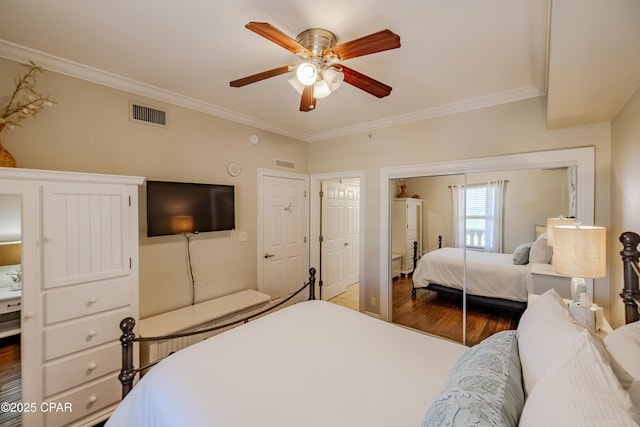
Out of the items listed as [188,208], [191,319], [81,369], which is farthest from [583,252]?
[81,369]

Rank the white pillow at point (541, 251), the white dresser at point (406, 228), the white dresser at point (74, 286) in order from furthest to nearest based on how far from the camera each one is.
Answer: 1. the white dresser at point (406, 228)
2. the white pillow at point (541, 251)
3. the white dresser at point (74, 286)

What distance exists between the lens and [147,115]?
103 inches

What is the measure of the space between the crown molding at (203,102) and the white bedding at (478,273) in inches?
62.4

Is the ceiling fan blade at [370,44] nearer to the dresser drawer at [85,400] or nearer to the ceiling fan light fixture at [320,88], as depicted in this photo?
the ceiling fan light fixture at [320,88]

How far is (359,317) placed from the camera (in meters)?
2.10

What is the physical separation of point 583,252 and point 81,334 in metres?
3.40

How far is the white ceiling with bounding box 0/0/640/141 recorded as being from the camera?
4.52ft

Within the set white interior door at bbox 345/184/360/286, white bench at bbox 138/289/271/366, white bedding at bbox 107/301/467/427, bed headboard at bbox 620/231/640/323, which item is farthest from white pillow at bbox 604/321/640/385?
white interior door at bbox 345/184/360/286

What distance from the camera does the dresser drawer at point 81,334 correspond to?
1815 millimetres

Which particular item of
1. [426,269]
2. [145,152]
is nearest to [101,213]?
[145,152]

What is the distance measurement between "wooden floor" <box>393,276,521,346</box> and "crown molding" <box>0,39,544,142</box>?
205cm

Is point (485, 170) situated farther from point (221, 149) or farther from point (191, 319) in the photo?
point (191, 319)

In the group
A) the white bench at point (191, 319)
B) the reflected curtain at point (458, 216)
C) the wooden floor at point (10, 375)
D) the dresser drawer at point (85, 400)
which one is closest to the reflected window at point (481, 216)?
the reflected curtain at point (458, 216)

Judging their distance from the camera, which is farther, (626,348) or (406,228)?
(406,228)
